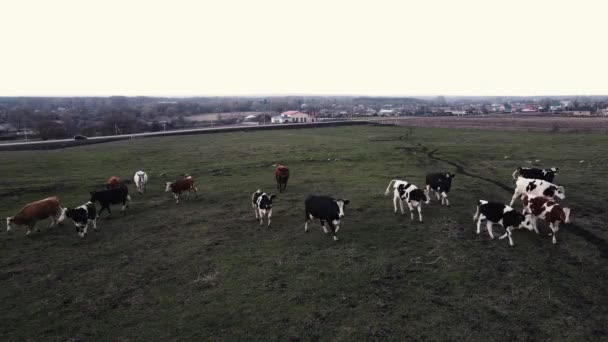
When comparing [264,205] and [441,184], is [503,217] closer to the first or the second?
[441,184]

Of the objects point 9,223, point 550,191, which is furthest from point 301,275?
point 9,223

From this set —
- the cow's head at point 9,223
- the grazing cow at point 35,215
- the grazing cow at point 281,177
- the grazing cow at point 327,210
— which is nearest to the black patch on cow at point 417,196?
the grazing cow at point 327,210

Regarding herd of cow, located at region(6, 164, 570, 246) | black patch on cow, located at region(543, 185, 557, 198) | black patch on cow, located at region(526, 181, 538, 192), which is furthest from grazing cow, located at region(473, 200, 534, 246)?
black patch on cow, located at region(543, 185, 557, 198)

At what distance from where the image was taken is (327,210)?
14.7m

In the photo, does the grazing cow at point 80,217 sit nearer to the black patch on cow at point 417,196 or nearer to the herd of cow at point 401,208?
the herd of cow at point 401,208

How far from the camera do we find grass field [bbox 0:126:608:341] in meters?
9.25

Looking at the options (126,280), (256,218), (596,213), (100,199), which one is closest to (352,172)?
(256,218)

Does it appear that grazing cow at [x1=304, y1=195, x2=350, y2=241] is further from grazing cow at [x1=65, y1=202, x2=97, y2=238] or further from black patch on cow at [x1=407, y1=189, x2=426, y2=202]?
grazing cow at [x1=65, y1=202, x2=97, y2=238]

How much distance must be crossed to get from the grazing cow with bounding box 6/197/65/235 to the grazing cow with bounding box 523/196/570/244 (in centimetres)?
1945

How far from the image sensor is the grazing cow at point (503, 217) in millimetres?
13664

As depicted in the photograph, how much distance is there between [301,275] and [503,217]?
25.3 feet

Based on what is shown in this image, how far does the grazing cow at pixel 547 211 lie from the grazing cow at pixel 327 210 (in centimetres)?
708

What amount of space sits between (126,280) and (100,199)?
7.84 meters

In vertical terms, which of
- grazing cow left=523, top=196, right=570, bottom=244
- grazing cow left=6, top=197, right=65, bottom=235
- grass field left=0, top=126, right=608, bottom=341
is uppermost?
grazing cow left=523, top=196, right=570, bottom=244
